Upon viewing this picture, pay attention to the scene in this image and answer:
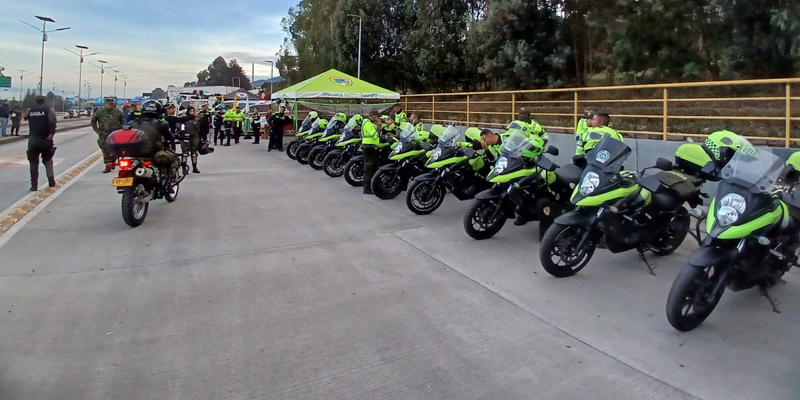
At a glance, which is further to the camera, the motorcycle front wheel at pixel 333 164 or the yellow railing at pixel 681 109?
the motorcycle front wheel at pixel 333 164

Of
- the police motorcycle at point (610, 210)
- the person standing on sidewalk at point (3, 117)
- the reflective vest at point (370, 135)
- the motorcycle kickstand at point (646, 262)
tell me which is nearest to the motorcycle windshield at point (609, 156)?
the police motorcycle at point (610, 210)

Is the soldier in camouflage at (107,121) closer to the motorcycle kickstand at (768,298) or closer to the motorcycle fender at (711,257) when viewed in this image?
the motorcycle fender at (711,257)

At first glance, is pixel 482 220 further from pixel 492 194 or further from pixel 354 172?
pixel 354 172

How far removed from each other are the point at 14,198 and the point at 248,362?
7.71m

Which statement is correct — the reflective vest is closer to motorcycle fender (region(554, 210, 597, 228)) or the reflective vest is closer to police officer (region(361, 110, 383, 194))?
police officer (region(361, 110, 383, 194))

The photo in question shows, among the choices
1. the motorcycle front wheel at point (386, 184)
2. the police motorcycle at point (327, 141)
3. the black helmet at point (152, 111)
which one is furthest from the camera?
the police motorcycle at point (327, 141)

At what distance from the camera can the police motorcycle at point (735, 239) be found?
4.03m

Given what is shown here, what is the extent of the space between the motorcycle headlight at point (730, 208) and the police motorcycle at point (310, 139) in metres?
10.2

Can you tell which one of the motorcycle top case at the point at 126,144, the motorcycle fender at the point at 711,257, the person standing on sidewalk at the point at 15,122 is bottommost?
the motorcycle fender at the point at 711,257

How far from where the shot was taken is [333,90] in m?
17.3

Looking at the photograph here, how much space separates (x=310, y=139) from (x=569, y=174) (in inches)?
350

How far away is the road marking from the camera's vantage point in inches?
281

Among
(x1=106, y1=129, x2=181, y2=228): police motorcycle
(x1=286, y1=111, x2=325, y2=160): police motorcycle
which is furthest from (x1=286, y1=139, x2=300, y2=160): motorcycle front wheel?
(x1=106, y1=129, x2=181, y2=228): police motorcycle

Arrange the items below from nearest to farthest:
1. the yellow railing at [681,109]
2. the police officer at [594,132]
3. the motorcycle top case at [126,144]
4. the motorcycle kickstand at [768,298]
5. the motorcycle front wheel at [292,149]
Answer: the motorcycle kickstand at [768,298]
the police officer at [594,132]
the motorcycle top case at [126,144]
the yellow railing at [681,109]
the motorcycle front wheel at [292,149]
